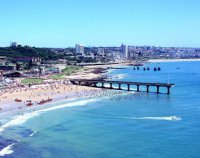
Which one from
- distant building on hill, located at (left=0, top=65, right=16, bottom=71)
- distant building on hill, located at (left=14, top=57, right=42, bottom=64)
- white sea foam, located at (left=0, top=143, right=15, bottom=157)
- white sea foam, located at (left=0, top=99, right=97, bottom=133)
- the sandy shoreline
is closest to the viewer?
white sea foam, located at (left=0, top=143, right=15, bottom=157)

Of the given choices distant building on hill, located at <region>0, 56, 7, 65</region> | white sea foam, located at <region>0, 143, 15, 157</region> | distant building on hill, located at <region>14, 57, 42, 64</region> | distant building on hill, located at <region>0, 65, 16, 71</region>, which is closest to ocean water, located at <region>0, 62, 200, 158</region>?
white sea foam, located at <region>0, 143, 15, 157</region>

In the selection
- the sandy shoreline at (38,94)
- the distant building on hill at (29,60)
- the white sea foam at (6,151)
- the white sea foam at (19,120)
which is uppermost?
the distant building on hill at (29,60)

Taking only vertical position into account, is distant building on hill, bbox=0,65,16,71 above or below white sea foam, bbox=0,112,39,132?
above

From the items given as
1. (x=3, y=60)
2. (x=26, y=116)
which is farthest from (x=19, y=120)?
(x=3, y=60)

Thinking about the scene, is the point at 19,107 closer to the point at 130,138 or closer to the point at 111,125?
the point at 111,125

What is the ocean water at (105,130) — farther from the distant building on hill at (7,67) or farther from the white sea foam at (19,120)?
the distant building on hill at (7,67)

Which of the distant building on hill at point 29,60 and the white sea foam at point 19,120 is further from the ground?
the distant building on hill at point 29,60

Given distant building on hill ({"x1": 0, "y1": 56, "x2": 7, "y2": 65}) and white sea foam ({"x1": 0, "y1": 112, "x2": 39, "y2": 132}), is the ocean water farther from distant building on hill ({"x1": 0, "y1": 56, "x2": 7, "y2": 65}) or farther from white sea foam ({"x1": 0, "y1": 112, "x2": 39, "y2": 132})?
distant building on hill ({"x1": 0, "y1": 56, "x2": 7, "y2": 65})

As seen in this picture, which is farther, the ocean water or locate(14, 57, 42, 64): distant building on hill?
locate(14, 57, 42, 64): distant building on hill

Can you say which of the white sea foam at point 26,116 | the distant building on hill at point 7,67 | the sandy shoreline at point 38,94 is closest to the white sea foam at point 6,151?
the white sea foam at point 26,116
